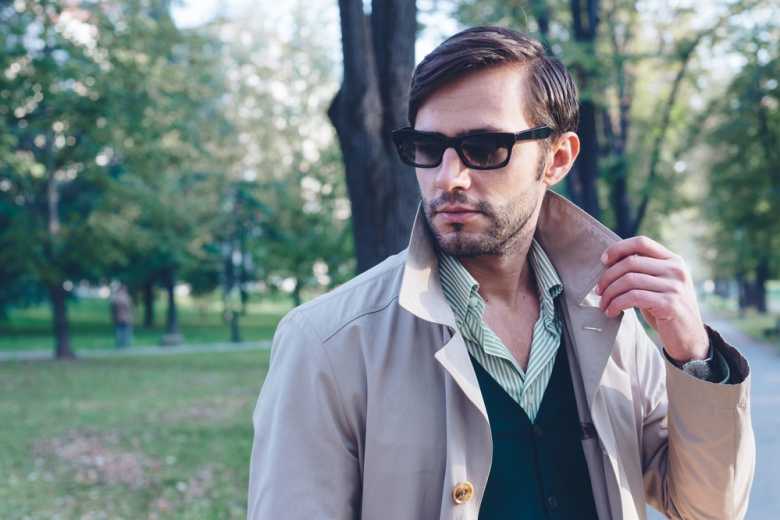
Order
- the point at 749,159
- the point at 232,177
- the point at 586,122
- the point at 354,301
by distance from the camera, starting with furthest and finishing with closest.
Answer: the point at 232,177 → the point at 749,159 → the point at 586,122 → the point at 354,301

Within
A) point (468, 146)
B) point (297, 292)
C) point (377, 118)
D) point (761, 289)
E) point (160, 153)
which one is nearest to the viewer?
point (468, 146)

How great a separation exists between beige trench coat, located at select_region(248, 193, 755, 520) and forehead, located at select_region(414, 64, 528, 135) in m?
0.25

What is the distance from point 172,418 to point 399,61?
320 inches

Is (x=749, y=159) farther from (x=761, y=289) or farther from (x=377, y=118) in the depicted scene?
(x=377, y=118)

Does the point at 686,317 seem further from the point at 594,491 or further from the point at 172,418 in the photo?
the point at 172,418

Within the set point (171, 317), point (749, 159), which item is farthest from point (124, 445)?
point (171, 317)

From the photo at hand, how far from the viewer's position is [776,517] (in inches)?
245

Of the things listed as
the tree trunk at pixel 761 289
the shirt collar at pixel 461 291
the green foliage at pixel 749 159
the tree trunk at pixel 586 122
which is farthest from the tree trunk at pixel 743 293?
the shirt collar at pixel 461 291

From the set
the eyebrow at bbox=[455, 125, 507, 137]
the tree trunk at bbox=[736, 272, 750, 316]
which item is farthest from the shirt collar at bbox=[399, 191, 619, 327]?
the tree trunk at bbox=[736, 272, 750, 316]

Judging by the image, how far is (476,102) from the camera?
1.93 metres

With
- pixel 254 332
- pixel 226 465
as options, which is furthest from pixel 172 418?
pixel 254 332

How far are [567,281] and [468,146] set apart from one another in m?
0.50

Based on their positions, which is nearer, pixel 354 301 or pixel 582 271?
pixel 354 301

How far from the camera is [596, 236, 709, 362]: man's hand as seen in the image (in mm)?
1890
